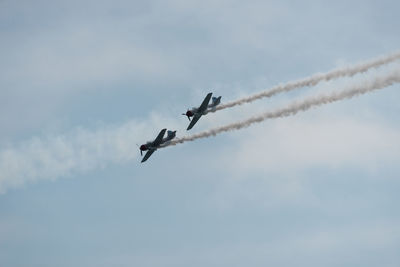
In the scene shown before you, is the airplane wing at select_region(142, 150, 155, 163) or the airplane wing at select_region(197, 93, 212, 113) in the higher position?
the airplane wing at select_region(197, 93, 212, 113)

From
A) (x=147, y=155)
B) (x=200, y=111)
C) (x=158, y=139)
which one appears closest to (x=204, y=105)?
(x=200, y=111)

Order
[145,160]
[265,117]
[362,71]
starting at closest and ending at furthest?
[362,71] → [265,117] → [145,160]

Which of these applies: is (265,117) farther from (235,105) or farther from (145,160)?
(145,160)

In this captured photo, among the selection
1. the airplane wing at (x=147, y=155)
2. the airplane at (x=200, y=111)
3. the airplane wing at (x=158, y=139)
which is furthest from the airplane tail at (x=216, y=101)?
the airplane wing at (x=147, y=155)

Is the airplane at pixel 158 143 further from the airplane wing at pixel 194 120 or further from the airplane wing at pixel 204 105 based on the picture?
the airplane wing at pixel 204 105

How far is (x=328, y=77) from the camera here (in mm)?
89188

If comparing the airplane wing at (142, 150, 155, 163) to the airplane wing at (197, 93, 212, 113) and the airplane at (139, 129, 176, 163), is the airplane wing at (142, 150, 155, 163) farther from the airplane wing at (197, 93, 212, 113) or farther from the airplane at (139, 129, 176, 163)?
the airplane wing at (197, 93, 212, 113)

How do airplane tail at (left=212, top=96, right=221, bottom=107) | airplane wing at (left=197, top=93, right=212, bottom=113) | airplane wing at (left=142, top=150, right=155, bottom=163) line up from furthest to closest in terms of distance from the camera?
airplane wing at (left=142, top=150, right=155, bottom=163) → airplane tail at (left=212, top=96, right=221, bottom=107) → airplane wing at (left=197, top=93, right=212, bottom=113)

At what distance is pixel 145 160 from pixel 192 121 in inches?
372

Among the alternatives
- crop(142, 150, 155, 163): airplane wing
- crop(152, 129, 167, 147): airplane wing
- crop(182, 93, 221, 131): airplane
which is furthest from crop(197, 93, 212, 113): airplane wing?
crop(142, 150, 155, 163): airplane wing

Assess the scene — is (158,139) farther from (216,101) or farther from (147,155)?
(216,101)

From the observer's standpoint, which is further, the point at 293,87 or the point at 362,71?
the point at 293,87

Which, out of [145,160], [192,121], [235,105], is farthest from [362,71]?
[145,160]

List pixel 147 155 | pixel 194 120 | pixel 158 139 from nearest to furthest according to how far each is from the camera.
Answer: 1. pixel 194 120
2. pixel 158 139
3. pixel 147 155
